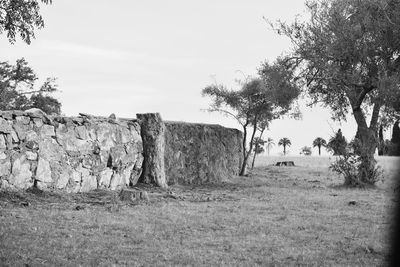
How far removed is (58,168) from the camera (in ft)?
51.4

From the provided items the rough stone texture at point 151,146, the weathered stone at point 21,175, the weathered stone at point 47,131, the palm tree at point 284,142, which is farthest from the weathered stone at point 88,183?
the palm tree at point 284,142

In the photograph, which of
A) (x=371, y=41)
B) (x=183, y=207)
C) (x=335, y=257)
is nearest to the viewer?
(x=335, y=257)

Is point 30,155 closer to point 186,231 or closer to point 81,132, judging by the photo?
Answer: point 81,132

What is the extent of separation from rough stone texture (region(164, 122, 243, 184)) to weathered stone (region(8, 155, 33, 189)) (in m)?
7.79

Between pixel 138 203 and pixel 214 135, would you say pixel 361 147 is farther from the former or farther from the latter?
pixel 138 203

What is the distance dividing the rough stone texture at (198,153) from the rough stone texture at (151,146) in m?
1.61

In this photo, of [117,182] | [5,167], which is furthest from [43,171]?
[117,182]

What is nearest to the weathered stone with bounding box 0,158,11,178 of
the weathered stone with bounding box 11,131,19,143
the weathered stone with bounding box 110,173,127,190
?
the weathered stone with bounding box 11,131,19,143

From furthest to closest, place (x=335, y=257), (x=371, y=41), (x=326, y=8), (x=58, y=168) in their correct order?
(x=326, y=8) → (x=371, y=41) → (x=58, y=168) → (x=335, y=257)

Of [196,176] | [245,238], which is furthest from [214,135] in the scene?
[245,238]

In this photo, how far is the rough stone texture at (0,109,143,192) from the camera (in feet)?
46.7

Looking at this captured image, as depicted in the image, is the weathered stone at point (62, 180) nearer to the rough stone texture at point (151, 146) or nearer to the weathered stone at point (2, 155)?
the weathered stone at point (2, 155)

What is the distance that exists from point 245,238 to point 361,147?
14280 millimetres

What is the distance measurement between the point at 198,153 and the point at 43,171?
9.44 meters
